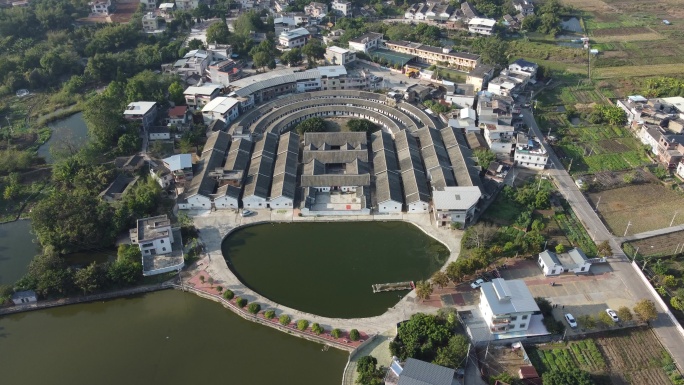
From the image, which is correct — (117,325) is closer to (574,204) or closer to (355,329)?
(355,329)

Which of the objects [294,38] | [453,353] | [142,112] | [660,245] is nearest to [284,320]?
[453,353]

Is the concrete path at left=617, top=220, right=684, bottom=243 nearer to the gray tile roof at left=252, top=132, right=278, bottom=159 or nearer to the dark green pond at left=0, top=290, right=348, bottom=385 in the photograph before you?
the dark green pond at left=0, top=290, right=348, bottom=385

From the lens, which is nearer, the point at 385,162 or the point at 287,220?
the point at 287,220

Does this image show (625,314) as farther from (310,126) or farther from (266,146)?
(310,126)

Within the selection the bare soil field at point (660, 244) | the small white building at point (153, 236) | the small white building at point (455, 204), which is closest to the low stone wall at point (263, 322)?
the small white building at point (153, 236)

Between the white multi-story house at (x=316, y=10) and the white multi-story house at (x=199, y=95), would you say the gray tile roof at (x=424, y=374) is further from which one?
the white multi-story house at (x=316, y=10)

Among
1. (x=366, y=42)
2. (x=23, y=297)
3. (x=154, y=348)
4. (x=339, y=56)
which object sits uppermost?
(x=366, y=42)

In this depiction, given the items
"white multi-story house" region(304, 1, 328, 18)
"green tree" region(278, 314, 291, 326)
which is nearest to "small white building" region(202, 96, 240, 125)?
"green tree" region(278, 314, 291, 326)

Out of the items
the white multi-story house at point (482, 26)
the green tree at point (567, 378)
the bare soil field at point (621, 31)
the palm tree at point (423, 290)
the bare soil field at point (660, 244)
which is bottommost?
the bare soil field at point (660, 244)
